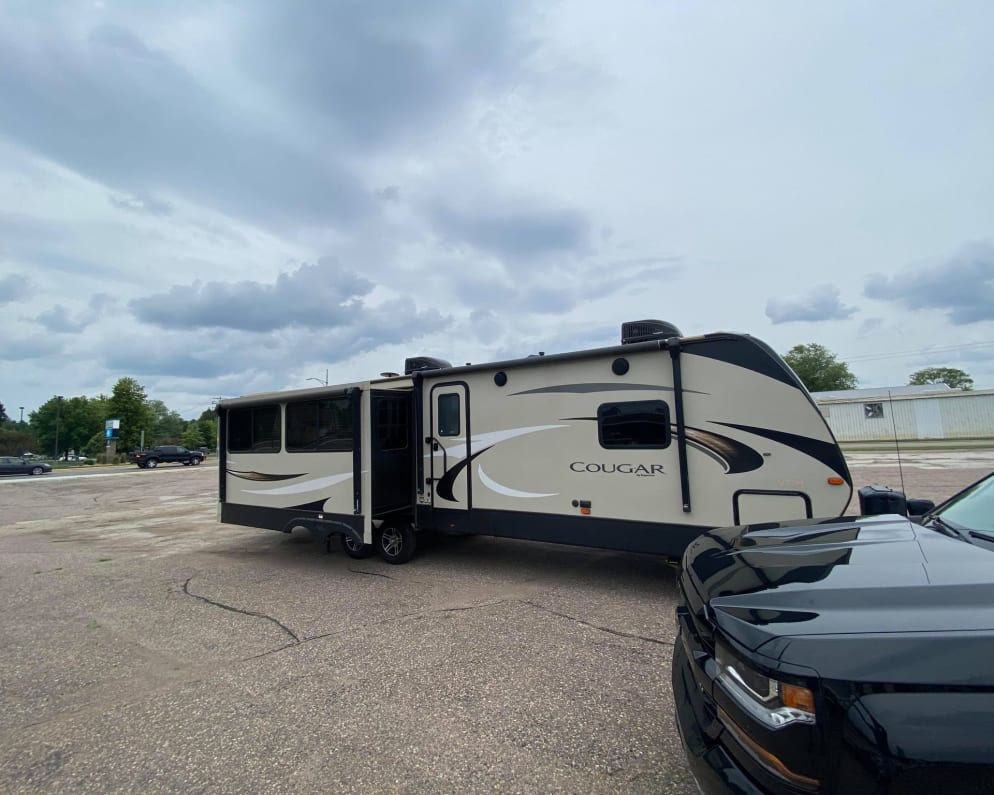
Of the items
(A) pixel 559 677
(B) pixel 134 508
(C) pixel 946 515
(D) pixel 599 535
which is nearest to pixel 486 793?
(A) pixel 559 677

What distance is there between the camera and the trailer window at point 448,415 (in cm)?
664

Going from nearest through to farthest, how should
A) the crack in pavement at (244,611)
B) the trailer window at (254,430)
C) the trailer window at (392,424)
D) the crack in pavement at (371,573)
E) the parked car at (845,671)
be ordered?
the parked car at (845,671) → the crack in pavement at (244,611) → the crack in pavement at (371,573) → the trailer window at (392,424) → the trailer window at (254,430)

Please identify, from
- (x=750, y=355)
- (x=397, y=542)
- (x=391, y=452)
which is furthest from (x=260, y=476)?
(x=750, y=355)

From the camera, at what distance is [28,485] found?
78.9ft

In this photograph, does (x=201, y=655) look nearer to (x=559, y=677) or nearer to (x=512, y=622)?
(x=512, y=622)

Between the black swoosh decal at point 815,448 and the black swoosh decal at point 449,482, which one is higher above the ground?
the black swoosh decal at point 815,448

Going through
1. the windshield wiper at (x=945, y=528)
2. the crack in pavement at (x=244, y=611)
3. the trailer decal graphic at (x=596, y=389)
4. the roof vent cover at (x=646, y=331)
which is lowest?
the crack in pavement at (x=244, y=611)

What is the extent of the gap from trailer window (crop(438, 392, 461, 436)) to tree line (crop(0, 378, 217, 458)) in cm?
5325

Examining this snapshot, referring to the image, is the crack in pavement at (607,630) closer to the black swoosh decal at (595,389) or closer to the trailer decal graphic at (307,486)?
the black swoosh decal at (595,389)

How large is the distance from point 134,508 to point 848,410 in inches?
1640

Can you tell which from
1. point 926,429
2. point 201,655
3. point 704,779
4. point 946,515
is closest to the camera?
point 704,779

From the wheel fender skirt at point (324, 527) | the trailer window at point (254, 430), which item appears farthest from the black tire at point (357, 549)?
the trailer window at point (254, 430)

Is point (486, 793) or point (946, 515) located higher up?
point (946, 515)

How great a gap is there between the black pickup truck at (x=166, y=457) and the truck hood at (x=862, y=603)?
148 feet
